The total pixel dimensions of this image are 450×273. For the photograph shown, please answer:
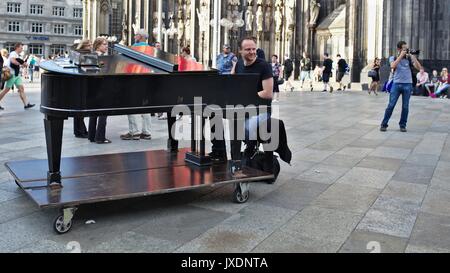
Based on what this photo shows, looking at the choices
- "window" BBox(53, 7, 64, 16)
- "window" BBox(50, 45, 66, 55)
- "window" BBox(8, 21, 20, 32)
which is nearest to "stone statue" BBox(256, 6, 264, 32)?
"window" BBox(50, 45, 66, 55)

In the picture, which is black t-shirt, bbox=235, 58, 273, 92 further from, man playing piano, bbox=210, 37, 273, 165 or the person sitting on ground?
the person sitting on ground

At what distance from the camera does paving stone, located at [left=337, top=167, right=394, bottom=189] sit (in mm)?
6777

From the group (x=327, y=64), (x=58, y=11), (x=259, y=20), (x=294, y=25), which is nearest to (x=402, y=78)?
(x=327, y=64)

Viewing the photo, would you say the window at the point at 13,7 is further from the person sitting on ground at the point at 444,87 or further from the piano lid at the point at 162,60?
the piano lid at the point at 162,60

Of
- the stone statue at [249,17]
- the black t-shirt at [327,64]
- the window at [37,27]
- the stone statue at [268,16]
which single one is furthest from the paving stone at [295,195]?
the window at [37,27]

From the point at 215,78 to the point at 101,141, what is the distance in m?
4.57

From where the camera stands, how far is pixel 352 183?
22.4 feet

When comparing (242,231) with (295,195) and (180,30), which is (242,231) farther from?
(180,30)

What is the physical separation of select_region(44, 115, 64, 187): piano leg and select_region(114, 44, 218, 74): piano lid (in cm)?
118

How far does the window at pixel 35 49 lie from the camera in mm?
85938

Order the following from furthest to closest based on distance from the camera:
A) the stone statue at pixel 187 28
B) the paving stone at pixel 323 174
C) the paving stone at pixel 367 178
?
1. the stone statue at pixel 187 28
2. the paving stone at pixel 323 174
3. the paving stone at pixel 367 178

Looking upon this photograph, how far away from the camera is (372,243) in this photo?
4582mm

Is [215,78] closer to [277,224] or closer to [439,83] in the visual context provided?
[277,224]
